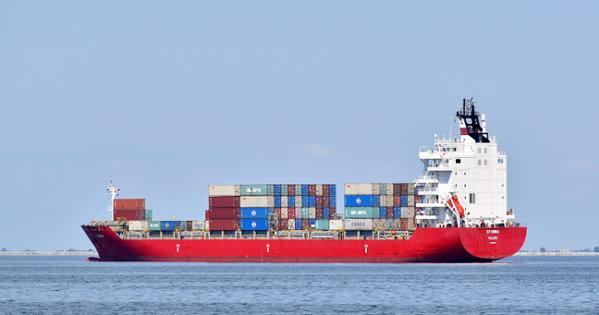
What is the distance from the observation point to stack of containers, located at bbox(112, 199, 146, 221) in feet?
327

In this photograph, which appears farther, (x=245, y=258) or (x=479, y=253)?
(x=245, y=258)

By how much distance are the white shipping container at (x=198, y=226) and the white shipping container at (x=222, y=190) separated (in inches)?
83.9

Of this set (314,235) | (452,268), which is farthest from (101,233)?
(452,268)

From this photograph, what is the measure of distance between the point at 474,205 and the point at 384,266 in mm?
7923

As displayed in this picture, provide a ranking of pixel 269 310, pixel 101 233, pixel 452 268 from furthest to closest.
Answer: pixel 101 233
pixel 452 268
pixel 269 310

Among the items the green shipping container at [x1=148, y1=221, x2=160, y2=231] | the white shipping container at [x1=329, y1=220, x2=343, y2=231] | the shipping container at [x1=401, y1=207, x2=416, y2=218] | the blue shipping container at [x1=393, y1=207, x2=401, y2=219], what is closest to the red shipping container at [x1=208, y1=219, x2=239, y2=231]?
the green shipping container at [x1=148, y1=221, x2=160, y2=231]

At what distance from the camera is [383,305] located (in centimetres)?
5497

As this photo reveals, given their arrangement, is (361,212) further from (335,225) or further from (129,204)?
(129,204)

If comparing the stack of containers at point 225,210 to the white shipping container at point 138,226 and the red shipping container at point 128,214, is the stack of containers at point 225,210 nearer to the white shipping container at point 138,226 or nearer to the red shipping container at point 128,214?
the white shipping container at point 138,226

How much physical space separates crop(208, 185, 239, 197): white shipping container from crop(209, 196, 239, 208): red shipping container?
29 cm

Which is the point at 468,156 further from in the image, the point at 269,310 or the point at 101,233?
the point at 269,310

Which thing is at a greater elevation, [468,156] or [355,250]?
[468,156]

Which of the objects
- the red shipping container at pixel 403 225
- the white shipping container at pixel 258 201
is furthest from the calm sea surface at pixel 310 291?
the white shipping container at pixel 258 201

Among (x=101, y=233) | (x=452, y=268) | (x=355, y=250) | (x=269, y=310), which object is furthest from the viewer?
(x=101, y=233)
